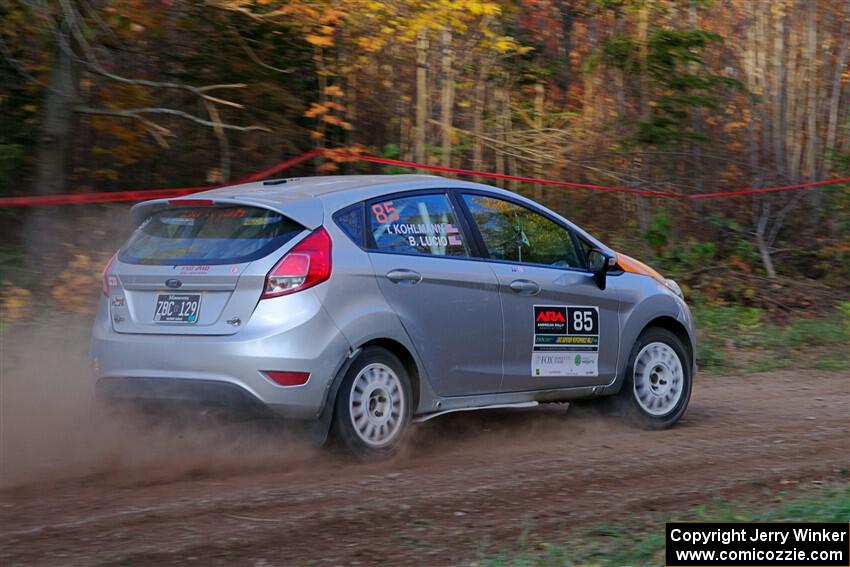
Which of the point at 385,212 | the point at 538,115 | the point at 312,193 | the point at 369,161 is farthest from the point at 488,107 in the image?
the point at 312,193

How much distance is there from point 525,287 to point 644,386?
53.0 inches

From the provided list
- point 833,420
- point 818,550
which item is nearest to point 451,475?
point 818,550

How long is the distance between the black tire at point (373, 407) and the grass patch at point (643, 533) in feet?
5.48

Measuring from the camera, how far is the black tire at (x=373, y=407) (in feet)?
21.0

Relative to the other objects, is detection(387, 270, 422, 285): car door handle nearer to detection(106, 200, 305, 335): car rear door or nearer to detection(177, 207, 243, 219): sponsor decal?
detection(106, 200, 305, 335): car rear door

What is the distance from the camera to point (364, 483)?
6070 mm

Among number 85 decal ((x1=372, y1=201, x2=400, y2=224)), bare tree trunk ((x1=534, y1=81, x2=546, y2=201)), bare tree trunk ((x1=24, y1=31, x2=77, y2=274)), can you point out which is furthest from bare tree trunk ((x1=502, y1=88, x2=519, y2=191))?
number 85 decal ((x1=372, y1=201, x2=400, y2=224))

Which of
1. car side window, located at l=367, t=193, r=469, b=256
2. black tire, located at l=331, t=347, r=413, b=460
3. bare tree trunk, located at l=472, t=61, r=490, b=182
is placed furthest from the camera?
bare tree trunk, located at l=472, t=61, r=490, b=182

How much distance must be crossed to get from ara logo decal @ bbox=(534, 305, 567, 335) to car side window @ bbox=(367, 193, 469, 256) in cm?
68

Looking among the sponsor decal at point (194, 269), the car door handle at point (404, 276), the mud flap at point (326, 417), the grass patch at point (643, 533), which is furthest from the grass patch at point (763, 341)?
the sponsor decal at point (194, 269)

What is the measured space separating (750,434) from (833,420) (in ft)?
3.39

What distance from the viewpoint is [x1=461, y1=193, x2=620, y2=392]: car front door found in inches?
291

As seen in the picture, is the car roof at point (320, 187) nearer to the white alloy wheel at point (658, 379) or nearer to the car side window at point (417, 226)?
the car side window at point (417, 226)

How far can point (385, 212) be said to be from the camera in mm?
6883
